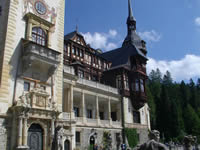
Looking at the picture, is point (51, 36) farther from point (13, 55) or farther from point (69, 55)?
point (69, 55)

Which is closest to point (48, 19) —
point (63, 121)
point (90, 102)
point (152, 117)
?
point (63, 121)

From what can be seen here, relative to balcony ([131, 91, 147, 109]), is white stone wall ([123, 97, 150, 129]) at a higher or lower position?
lower

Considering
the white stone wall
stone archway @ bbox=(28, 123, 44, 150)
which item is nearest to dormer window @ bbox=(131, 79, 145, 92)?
the white stone wall

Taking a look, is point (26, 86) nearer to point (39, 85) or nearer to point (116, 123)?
point (39, 85)

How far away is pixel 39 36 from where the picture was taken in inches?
912

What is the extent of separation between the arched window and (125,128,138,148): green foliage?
71.1 feet

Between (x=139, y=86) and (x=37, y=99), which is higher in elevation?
(x=139, y=86)

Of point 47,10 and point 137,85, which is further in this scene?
point 137,85

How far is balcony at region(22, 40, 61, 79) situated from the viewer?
20.7 meters

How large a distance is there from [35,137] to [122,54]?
98.8ft

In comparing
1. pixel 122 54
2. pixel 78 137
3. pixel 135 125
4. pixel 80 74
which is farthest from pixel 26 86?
pixel 122 54

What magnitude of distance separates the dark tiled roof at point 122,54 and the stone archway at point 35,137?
25.7 metres

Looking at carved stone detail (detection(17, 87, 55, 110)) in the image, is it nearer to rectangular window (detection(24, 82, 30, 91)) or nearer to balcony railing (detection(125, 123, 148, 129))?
rectangular window (detection(24, 82, 30, 91))

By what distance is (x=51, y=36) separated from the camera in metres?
24.3
